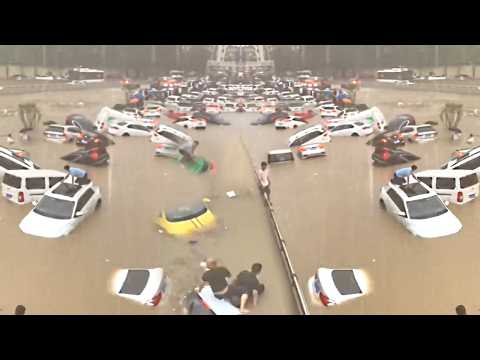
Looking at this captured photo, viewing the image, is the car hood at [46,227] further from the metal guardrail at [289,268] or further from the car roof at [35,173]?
the metal guardrail at [289,268]

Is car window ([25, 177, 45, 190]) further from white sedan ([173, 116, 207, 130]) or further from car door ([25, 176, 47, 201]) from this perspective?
white sedan ([173, 116, 207, 130])

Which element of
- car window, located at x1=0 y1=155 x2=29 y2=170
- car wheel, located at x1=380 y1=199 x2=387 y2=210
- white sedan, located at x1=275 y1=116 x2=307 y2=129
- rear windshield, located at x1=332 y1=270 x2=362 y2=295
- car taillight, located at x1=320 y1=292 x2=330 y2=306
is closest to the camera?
car taillight, located at x1=320 y1=292 x2=330 y2=306

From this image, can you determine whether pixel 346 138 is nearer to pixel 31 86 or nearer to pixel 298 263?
pixel 298 263

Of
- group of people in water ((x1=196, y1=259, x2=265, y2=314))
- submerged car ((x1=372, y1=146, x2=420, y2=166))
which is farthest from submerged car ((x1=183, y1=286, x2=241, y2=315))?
submerged car ((x1=372, y1=146, x2=420, y2=166))

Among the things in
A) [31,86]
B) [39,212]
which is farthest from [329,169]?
[31,86]

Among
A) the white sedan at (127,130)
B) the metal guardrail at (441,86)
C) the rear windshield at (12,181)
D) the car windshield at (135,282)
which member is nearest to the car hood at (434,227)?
the metal guardrail at (441,86)

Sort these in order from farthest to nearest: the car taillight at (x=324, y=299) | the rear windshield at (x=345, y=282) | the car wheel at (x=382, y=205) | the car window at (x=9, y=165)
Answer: the car window at (x=9, y=165) < the car wheel at (x=382, y=205) < the rear windshield at (x=345, y=282) < the car taillight at (x=324, y=299)
